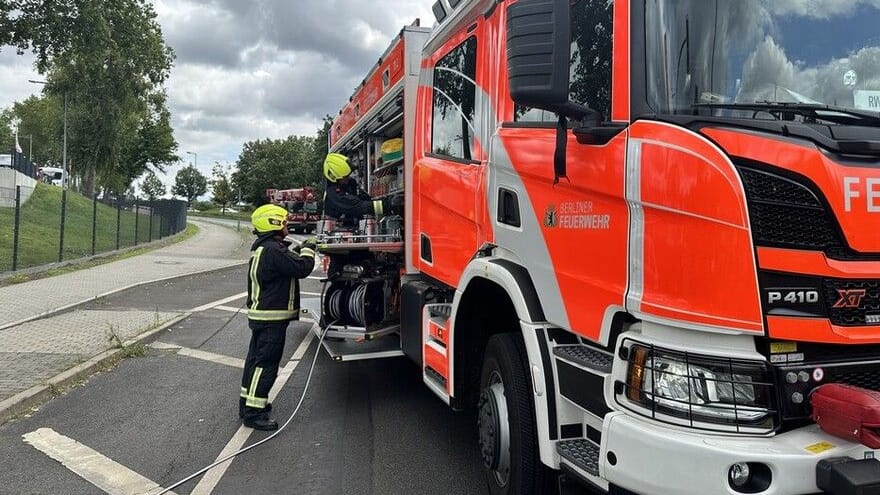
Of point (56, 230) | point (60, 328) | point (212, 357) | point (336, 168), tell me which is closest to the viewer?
point (336, 168)

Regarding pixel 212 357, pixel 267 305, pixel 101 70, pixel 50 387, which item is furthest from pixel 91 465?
pixel 101 70

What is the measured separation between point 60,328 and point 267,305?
5.37 metres

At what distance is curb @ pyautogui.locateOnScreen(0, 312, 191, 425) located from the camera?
18.5 feet

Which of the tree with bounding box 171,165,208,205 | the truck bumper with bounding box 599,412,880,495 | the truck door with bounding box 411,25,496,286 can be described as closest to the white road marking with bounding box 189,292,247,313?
the truck door with bounding box 411,25,496,286

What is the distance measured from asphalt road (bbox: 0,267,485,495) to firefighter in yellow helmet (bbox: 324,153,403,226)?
67.7 inches

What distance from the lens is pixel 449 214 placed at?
4445mm

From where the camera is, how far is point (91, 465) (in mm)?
4551

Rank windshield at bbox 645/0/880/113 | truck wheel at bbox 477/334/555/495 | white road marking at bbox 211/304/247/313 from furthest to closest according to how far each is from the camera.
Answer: white road marking at bbox 211/304/247/313 < truck wheel at bbox 477/334/555/495 < windshield at bbox 645/0/880/113

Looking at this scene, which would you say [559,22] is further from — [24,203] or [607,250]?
[24,203]

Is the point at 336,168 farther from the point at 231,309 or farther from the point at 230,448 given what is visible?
the point at 231,309

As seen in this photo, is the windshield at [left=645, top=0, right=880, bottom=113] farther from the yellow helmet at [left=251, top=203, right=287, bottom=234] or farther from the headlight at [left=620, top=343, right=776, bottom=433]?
the yellow helmet at [left=251, top=203, right=287, bottom=234]

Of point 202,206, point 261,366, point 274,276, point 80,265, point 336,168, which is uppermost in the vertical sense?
point 202,206

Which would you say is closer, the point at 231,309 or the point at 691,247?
the point at 691,247

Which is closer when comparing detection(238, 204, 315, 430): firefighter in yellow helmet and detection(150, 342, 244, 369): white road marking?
detection(238, 204, 315, 430): firefighter in yellow helmet
